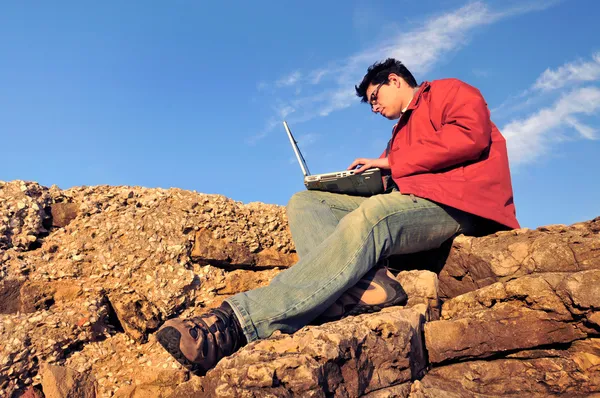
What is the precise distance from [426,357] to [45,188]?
137 inches

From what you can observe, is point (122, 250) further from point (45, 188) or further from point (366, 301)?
point (366, 301)

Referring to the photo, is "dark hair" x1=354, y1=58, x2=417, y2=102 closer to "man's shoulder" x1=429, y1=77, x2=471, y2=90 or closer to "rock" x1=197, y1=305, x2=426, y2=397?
"man's shoulder" x1=429, y1=77, x2=471, y2=90

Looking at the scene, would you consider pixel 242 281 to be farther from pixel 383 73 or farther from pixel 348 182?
pixel 383 73

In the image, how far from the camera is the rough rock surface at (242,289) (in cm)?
277

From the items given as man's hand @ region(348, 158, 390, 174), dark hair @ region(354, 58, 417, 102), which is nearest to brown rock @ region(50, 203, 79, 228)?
man's hand @ region(348, 158, 390, 174)

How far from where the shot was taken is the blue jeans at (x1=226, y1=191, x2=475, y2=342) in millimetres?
3139

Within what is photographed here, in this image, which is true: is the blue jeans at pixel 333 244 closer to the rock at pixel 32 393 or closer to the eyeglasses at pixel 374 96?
the eyeglasses at pixel 374 96

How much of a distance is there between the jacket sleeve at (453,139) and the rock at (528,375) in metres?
1.49

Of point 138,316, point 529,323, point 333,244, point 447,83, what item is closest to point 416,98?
point 447,83

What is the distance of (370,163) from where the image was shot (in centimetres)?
416

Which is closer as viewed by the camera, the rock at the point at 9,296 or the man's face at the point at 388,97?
the rock at the point at 9,296

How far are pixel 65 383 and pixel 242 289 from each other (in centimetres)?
144

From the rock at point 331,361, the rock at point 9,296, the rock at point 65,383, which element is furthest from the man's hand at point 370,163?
the rock at point 9,296

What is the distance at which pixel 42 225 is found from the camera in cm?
425
